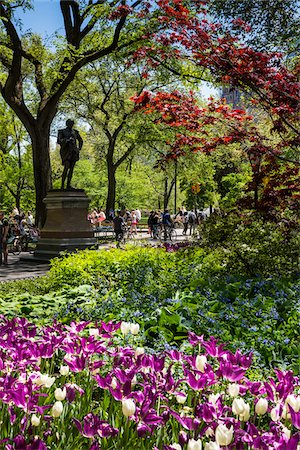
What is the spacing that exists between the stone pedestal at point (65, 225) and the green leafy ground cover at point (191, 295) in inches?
221

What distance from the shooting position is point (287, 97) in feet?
27.1

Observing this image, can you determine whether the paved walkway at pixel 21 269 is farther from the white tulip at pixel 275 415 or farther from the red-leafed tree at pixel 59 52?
the white tulip at pixel 275 415

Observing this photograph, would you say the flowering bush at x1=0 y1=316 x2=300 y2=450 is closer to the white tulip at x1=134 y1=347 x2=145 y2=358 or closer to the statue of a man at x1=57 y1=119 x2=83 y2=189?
the white tulip at x1=134 y1=347 x2=145 y2=358

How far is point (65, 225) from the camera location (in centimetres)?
1560

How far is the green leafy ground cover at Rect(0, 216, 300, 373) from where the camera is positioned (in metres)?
4.71

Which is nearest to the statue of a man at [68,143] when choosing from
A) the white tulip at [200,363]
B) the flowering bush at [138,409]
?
the flowering bush at [138,409]

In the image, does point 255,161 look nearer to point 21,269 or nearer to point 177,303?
point 177,303

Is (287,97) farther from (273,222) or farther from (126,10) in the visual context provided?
(126,10)

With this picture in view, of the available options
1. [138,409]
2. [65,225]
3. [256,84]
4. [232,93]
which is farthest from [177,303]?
[65,225]

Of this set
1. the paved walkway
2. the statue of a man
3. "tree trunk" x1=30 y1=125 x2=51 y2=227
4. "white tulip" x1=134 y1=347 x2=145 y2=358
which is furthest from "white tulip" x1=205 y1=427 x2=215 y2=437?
"tree trunk" x1=30 y1=125 x2=51 y2=227

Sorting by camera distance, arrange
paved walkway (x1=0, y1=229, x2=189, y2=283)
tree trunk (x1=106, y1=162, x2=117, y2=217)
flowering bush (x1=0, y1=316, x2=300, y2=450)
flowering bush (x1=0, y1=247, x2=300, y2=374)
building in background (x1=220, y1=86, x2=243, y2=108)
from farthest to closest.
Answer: tree trunk (x1=106, y1=162, x2=117, y2=217), paved walkway (x1=0, y1=229, x2=189, y2=283), building in background (x1=220, y1=86, x2=243, y2=108), flowering bush (x1=0, y1=247, x2=300, y2=374), flowering bush (x1=0, y1=316, x2=300, y2=450)

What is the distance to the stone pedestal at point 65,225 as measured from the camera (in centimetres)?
1548

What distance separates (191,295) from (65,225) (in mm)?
9945

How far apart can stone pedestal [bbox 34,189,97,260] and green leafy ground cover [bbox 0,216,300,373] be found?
18.4 ft
